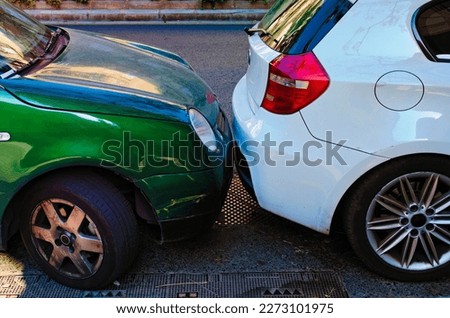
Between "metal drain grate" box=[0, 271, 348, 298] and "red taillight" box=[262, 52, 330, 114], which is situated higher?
"red taillight" box=[262, 52, 330, 114]

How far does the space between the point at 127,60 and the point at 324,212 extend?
1.62 meters

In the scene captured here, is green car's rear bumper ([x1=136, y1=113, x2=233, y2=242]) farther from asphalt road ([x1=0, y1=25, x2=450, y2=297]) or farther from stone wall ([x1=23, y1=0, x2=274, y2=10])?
stone wall ([x1=23, y1=0, x2=274, y2=10])

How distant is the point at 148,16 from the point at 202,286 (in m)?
7.97

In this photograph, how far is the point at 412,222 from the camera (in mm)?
2871

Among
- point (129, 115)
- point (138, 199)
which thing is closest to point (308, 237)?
point (138, 199)

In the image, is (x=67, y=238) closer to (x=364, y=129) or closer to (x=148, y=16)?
(x=364, y=129)

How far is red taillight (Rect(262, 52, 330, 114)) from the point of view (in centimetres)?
271

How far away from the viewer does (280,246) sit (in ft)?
11.0

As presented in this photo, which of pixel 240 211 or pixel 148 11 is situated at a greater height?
pixel 240 211

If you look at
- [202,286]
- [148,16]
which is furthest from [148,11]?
[202,286]

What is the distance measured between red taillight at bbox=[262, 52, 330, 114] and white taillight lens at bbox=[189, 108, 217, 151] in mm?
384

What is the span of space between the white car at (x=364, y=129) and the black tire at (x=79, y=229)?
82 cm

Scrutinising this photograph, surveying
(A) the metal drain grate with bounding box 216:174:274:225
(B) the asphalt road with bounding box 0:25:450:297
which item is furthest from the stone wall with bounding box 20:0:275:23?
(B) the asphalt road with bounding box 0:25:450:297

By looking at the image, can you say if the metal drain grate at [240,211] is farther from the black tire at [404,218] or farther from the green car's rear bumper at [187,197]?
the black tire at [404,218]
